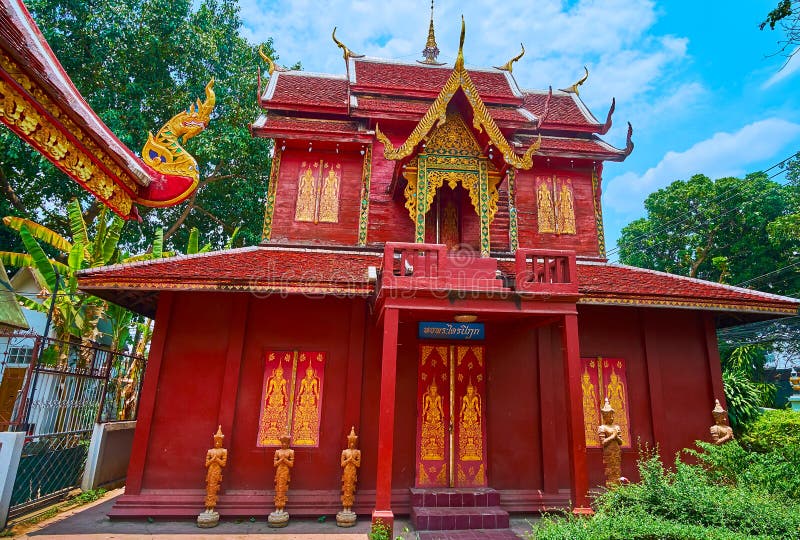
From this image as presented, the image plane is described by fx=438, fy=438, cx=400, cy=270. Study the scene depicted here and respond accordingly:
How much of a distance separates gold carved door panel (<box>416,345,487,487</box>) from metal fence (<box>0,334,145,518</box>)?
576 centimetres

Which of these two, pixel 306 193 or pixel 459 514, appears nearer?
pixel 459 514

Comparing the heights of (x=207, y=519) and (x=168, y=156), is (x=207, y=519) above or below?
below

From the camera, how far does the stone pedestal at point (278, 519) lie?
6.43m

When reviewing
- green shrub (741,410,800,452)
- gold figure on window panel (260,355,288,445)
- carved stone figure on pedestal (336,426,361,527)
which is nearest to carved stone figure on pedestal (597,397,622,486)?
green shrub (741,410,800,452)

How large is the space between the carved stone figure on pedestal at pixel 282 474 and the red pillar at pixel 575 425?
409 cm

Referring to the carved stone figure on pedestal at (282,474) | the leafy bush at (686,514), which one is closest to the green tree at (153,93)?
the carved stone figure on pedestal at (282,474)

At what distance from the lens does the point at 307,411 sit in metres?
7.35

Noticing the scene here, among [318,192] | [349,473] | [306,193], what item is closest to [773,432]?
[349,473]

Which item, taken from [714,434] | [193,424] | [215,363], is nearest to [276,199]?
[215,363]

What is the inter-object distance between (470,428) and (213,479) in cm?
416

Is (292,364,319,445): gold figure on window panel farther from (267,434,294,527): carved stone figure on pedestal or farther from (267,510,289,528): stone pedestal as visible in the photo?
(267,510,289,528): stone pedestal

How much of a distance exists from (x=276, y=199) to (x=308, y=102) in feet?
8.55

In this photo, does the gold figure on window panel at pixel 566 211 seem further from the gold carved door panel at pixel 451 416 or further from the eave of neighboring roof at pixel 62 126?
the eave of neighboring roof at pixel 62 126

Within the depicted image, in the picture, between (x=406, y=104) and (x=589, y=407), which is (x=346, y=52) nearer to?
(x=406, y=104)
